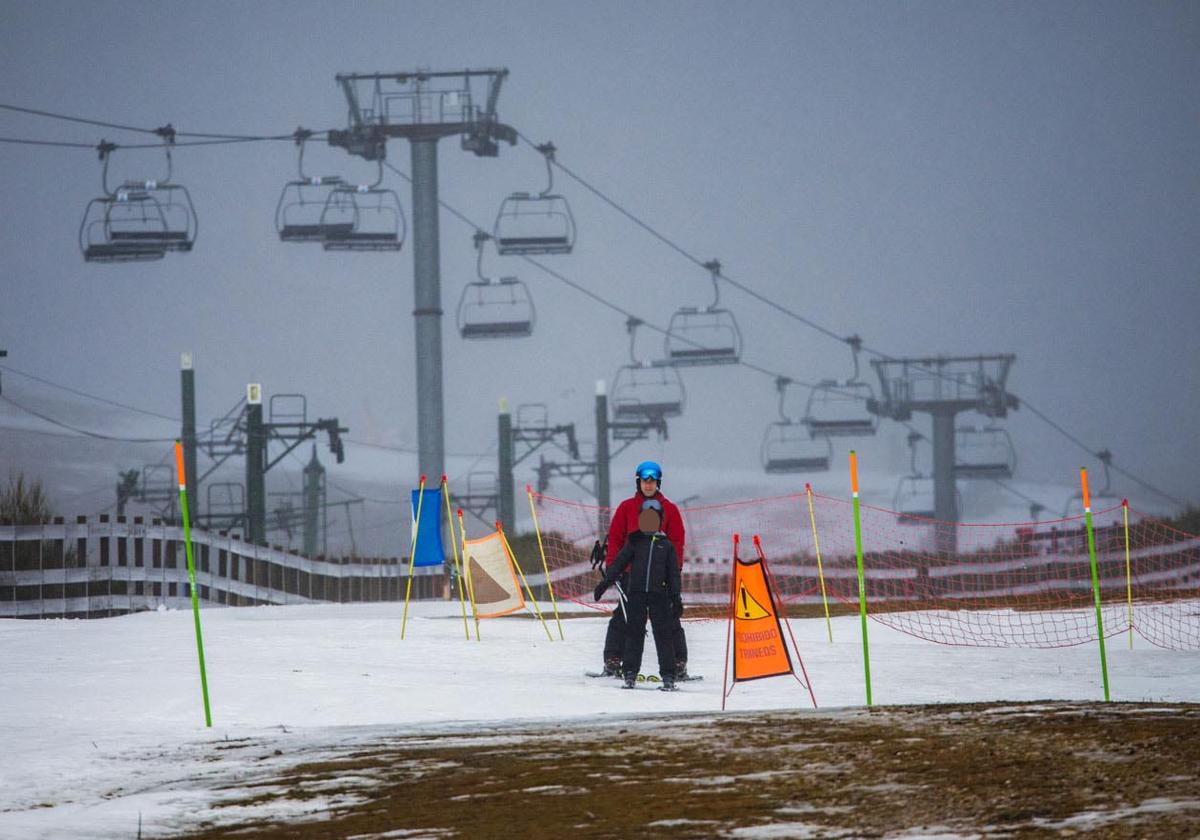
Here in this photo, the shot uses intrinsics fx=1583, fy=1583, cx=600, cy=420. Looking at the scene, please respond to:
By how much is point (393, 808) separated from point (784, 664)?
423 centimetres

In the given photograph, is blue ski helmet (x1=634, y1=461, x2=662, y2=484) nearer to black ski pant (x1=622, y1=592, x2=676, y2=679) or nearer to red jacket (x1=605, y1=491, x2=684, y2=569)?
red jacket (x1=605, y1=491, x2=684, y2=569)

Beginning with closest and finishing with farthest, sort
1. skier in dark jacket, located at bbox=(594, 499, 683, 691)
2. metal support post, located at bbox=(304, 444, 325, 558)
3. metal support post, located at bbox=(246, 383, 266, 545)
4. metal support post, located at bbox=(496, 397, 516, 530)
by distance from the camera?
skier in dark jacket, located at bbox=(594, 499, 683, 691) → metal support post, located at bbox=(246, 383, 266, 545) → metal support post, located at bbox=(496, 397, 516, 530) → metal support post, located at bbox=(304, 444, 325, 558)

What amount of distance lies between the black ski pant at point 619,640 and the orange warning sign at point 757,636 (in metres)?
1.02

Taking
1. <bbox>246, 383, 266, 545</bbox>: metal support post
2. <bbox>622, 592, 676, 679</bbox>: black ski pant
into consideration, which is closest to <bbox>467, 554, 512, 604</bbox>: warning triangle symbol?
<bbox>622, 592, 676, 679</bbox>: black ski pant

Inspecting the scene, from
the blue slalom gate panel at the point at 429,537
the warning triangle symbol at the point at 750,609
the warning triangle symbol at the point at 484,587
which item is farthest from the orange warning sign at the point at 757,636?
the blue slalom gate panel at the point at 429,537

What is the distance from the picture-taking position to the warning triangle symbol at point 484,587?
53.9 feet

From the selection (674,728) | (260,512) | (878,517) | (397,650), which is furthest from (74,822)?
(878,517)

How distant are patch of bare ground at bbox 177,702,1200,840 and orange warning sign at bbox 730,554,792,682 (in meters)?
1.25

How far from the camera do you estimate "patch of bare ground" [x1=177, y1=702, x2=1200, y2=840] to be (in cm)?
573

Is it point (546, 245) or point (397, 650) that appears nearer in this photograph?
point (397, 650)

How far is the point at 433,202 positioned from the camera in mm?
48969

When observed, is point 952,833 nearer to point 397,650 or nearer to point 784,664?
point 784,664

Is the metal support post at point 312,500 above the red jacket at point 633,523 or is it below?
above

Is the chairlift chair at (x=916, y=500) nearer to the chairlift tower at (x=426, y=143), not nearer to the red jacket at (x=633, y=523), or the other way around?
the chairlift tower at (x=426, y=143)
